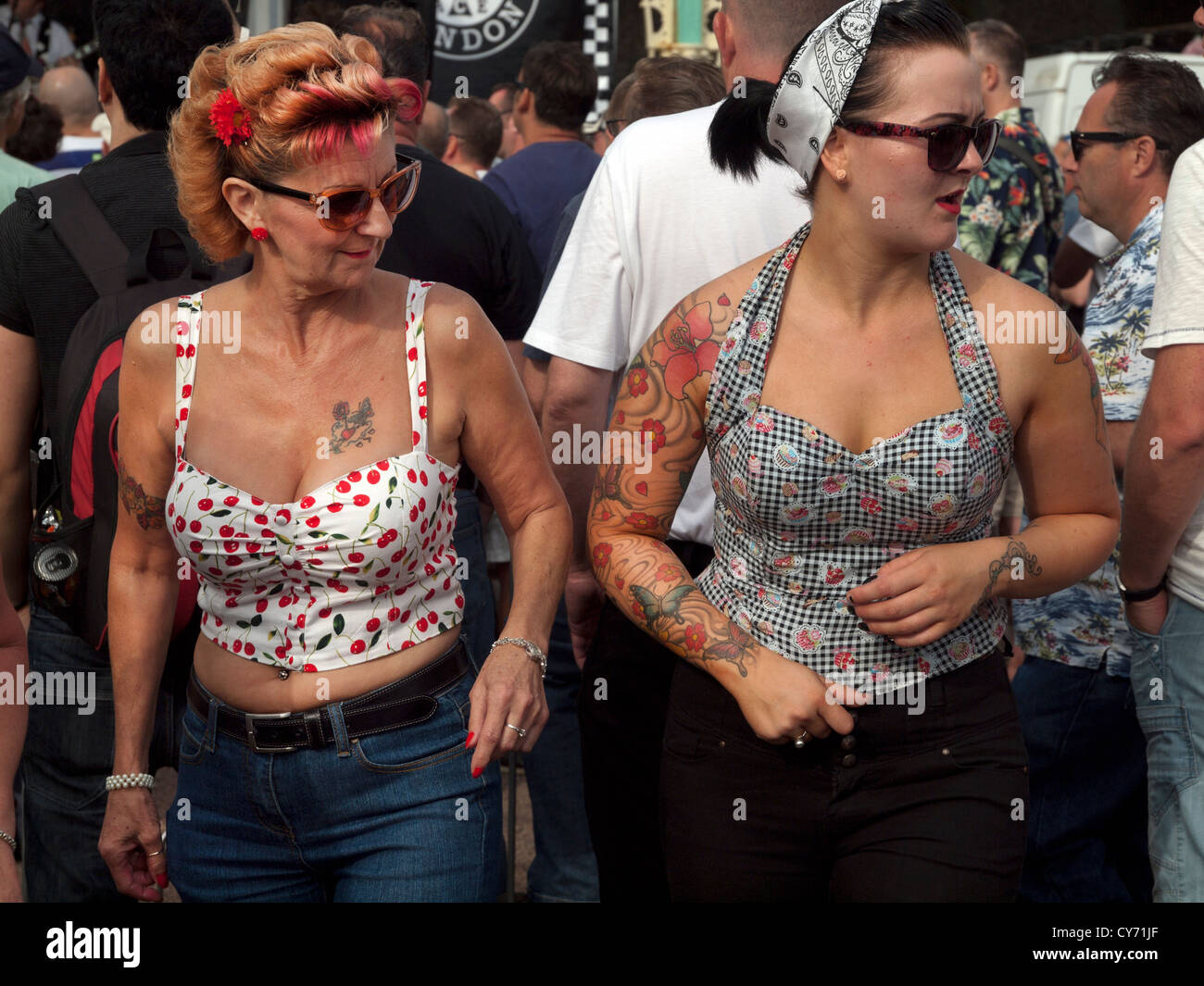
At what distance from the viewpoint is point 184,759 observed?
249 centimetres

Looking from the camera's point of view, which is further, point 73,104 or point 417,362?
point 73,104

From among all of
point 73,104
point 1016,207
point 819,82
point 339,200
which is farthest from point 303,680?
point 73,104

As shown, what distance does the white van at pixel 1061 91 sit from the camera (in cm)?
901

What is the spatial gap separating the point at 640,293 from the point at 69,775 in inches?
65.6

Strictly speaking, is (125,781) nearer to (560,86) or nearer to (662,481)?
(662,481)

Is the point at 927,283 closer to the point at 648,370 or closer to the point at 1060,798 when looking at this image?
the point at 648,370

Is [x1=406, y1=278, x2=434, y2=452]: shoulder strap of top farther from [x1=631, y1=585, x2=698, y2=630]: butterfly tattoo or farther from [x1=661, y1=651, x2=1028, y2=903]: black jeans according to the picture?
[x1=661, y1=651, x2=1028, y2=903]: black jeans

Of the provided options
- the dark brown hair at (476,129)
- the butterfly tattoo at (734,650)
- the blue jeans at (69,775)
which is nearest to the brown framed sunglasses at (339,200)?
the butterfly tattoo at (734,650)

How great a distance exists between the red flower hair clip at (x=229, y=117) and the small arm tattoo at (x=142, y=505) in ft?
2.09

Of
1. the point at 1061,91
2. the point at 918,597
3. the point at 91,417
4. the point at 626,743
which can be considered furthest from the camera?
the point at 1061,91

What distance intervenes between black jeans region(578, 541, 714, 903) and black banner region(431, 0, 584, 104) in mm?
6208

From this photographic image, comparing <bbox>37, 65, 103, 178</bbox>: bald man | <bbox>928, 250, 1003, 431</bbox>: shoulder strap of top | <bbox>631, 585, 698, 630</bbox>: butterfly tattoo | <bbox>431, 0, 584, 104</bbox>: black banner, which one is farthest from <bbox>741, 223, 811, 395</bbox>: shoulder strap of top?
<bbox>431, 0, 584, 104</bbox>: black banner

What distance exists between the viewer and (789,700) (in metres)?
2.20
